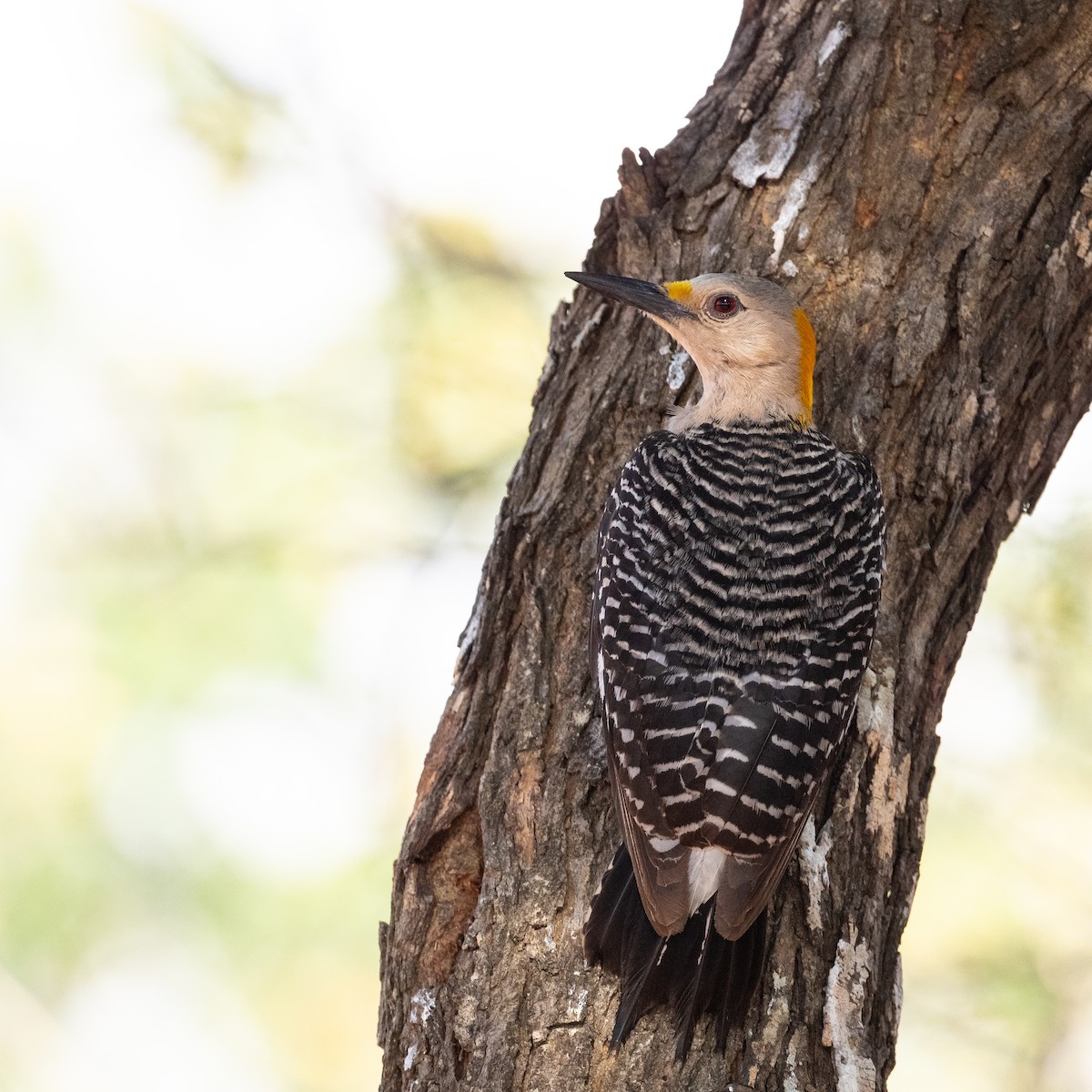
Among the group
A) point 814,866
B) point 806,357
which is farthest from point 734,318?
point 814,866

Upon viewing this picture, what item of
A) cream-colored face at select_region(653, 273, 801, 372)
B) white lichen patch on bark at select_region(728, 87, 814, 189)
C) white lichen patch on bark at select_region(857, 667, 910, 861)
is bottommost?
white lichen patch on bark at select_region(857, 667, 910, 861)

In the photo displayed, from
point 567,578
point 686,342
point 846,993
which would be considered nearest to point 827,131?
point 686,342

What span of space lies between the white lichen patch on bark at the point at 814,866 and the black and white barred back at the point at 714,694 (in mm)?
166

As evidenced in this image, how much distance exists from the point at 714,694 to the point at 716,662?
0.10 metres

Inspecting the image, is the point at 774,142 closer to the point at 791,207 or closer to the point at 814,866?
the point at 791,207

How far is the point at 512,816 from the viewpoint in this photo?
3580 millimetres

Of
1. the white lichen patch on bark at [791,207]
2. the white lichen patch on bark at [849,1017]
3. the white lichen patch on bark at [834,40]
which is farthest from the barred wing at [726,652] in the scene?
the white lichen patch on bark at [834,40]

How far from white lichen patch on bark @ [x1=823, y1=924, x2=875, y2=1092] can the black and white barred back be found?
231mm

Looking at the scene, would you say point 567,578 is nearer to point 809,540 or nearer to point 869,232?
point 809,540

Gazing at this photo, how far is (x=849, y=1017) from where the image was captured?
336cm

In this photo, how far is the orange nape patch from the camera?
13.8 feet

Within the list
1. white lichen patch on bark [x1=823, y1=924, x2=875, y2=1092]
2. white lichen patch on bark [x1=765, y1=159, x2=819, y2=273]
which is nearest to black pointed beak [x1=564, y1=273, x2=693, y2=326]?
white lichen patch on bark [x1=765, y1=159, x2=819, y2=273]

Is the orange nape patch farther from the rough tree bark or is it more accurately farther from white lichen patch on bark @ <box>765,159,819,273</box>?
white lichen patch on bark @ <box>765,159,819,273</box>

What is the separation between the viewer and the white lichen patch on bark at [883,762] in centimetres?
364
